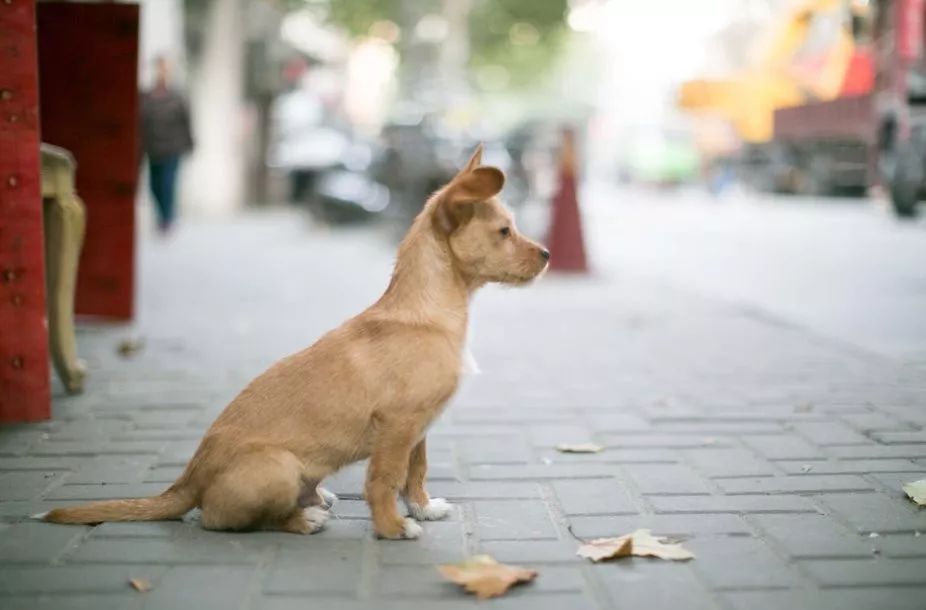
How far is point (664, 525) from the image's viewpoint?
127 inches

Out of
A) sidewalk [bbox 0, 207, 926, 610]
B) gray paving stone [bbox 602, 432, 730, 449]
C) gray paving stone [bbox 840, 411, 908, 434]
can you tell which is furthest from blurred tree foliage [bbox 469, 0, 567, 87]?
gray paving stone [bbox 602, 432, 730, 449]

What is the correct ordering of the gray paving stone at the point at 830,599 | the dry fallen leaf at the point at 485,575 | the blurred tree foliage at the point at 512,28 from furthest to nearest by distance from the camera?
the blurred tree foliage at the point at 512,28
the dry fallen leaf at the point at 485,575
the gray paving stone at the point at 830,599

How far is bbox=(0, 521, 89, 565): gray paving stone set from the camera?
2910 mm

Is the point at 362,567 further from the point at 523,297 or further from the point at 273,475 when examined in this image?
the point at 523,297

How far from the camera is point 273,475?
299cm

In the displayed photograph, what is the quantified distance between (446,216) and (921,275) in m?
7.99

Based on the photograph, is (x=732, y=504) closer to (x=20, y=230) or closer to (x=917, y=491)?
(x=917, y=491)

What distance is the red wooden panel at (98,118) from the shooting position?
651 centimetres

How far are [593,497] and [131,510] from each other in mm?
1536

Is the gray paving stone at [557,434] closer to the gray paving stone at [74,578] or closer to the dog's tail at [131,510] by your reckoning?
the dog's tail at [131,510]

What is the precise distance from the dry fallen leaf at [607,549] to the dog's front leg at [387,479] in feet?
1.75

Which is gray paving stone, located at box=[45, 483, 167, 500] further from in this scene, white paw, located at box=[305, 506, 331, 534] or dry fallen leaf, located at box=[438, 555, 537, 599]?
dry fallen leaf, located at box=[438, 555, 537, 599]

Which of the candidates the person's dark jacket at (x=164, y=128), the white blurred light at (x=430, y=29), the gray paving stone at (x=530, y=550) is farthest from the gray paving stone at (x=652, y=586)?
the white blurred light at (x=430, y=29)

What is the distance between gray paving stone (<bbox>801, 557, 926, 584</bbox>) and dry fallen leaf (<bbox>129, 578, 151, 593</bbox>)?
1803 millimetres
